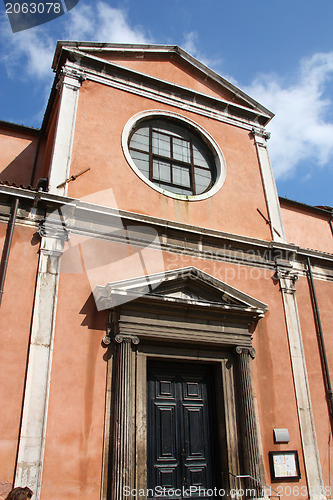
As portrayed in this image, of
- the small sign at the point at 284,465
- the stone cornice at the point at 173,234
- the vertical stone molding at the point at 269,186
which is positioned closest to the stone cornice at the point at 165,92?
the vertical stone molding at the point at 269,186

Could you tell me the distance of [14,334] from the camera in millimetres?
5809

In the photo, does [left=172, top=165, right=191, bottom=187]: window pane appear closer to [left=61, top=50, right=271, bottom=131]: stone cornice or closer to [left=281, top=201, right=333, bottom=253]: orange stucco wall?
[left=61, top=50, right=271, bottom=131]: stone cornice

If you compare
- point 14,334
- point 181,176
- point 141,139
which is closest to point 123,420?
point 14,334

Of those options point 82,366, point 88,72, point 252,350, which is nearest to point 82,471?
point 82,366

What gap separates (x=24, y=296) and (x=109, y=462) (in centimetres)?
254

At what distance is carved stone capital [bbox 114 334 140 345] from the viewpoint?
20.7 ft

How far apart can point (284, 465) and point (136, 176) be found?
18.0 feet

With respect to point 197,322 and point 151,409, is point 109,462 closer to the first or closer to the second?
point 151,409

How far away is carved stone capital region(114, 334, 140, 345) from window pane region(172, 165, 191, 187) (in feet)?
11.6

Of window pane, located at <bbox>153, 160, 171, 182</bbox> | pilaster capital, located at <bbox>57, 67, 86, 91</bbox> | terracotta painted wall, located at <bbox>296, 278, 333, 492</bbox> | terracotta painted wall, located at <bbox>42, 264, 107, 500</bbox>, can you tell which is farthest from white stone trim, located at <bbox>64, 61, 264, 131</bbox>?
terracotta painted wall, located at <bbox>42, 264, 107, 500</bbox>

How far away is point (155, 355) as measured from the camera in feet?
22.0

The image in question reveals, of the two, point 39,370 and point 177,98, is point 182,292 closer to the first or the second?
point 39,370

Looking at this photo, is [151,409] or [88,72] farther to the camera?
[88,72]

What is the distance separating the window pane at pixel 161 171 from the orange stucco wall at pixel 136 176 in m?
0.60
